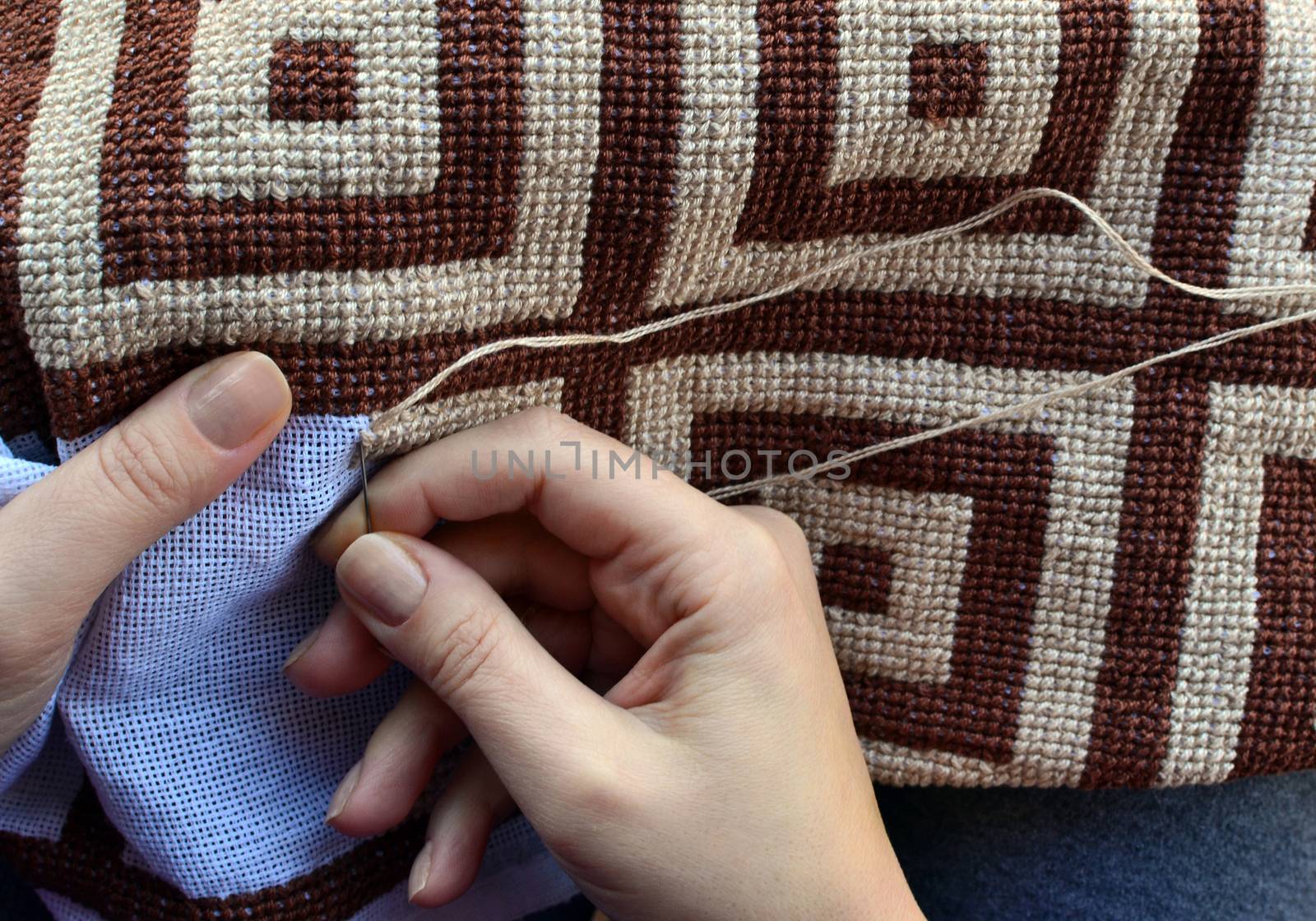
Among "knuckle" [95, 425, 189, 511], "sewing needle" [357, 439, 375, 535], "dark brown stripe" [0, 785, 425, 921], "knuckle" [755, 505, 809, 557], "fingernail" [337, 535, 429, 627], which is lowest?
"dark brown stripe" [0, 785, 425, 921]

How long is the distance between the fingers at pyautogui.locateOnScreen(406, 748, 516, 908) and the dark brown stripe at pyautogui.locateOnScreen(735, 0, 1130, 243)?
43 centimetres

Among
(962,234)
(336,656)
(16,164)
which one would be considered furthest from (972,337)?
(16,164)

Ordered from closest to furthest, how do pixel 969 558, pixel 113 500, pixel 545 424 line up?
1. pixel 113 500
2. pixel 545 424
3. pixel 969 558

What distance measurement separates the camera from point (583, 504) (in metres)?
0.64

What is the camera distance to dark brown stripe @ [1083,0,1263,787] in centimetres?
73

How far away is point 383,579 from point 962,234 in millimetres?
482

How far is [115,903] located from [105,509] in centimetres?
34

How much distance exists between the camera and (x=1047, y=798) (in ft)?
2.87

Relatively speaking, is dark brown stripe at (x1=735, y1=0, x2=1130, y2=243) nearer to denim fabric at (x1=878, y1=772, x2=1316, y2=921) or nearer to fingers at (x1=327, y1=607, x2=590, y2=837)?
fingers at (x1=327, y1=607, x2=590, y2=837)

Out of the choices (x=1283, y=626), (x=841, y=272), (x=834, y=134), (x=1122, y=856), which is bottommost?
(x=1122, y=856)

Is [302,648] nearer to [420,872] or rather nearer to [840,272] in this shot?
[420,872]

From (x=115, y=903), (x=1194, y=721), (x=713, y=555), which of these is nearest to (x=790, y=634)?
(x=713, y=555)

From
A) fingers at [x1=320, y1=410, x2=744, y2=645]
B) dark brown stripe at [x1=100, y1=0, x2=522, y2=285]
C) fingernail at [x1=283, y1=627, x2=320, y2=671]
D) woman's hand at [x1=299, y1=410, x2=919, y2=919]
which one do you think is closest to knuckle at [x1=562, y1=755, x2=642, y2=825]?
woman's hand at [x1=299, y1=410, x2=919, y2=919]

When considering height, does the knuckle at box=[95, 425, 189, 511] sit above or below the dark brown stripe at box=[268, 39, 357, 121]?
below
